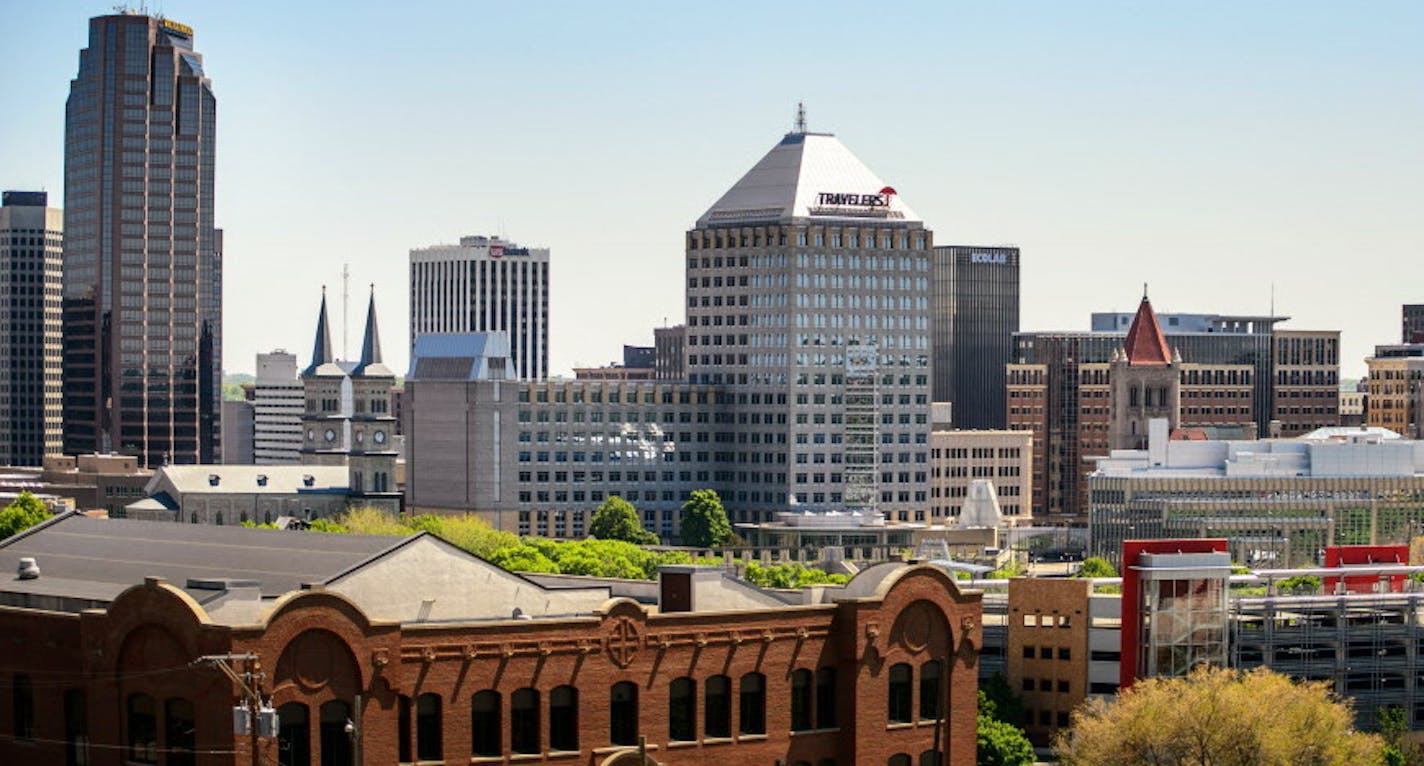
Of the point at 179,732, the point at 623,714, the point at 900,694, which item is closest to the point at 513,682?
the point at 623,714

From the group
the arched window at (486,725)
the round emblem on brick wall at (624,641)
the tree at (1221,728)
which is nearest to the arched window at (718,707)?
the round emblem on brick wall at (624,641)

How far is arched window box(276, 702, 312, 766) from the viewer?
102938mm

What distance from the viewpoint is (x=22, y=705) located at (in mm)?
114812

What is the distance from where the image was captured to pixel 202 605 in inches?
4242

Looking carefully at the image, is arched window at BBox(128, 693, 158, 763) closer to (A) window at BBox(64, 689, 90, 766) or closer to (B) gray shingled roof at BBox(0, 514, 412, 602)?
(A) window at BBox(64, 689, 90, 766)

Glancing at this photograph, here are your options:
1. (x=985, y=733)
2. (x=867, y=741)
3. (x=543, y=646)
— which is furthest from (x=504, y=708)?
(x=985, y=733)

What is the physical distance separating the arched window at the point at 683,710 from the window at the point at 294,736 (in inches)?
652

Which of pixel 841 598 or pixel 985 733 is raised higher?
pixel 841 598

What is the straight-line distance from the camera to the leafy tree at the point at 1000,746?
473ft

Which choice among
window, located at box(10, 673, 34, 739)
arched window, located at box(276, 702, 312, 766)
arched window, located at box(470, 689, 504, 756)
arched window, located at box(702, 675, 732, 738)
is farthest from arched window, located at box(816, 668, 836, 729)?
window, located at box(10, 673, 34, 739)

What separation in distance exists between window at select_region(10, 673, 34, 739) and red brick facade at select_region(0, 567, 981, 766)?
9cm

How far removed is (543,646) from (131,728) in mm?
15600

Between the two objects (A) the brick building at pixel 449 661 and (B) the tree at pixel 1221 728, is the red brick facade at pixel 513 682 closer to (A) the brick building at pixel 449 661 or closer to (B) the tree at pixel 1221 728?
(A) the brick building at pixel 449 661

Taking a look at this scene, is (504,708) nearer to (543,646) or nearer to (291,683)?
(543,646)
